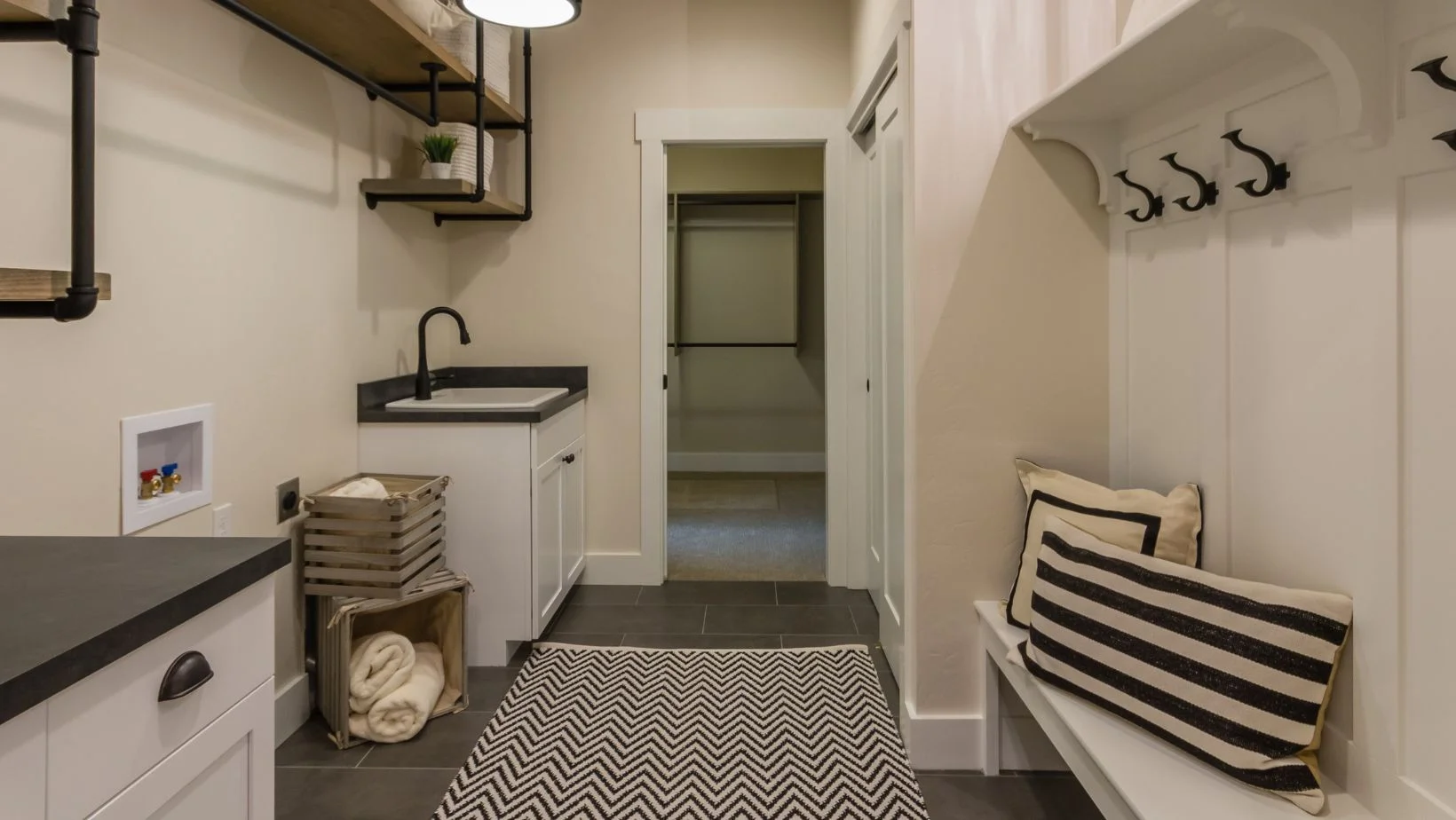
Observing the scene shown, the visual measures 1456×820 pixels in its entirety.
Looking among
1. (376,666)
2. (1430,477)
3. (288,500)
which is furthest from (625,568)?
(1430,477)

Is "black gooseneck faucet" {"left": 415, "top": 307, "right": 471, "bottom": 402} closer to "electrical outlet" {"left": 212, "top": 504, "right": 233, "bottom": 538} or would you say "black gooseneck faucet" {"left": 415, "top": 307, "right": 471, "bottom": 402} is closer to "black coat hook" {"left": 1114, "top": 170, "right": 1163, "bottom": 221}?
"electrical outlet" {"left": 212, "top": 504, "right": 233, "bottom": 538}

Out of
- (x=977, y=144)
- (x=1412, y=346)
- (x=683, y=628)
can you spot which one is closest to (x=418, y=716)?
(x=683, y=628)

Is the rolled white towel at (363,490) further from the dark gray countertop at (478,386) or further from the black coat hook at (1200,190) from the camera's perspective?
the black coat hook at (1200,190)

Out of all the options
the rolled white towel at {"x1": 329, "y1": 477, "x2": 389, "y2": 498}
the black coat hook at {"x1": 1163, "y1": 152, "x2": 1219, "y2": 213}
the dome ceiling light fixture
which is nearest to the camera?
the black coat hook at {"x1": 1163, "y1": 152, "x2": 1219, "y2": 213}

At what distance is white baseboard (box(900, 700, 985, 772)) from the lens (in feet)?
6.51

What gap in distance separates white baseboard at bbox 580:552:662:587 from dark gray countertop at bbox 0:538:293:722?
242cm

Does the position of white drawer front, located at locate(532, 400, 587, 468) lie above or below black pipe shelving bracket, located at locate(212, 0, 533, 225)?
below

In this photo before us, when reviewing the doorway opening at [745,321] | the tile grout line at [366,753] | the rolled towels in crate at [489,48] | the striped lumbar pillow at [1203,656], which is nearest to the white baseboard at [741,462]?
the doorway opening at [745,321]

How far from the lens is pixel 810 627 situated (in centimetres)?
296

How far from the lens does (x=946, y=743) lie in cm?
199

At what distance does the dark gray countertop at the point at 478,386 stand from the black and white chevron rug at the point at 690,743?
2.68 ft

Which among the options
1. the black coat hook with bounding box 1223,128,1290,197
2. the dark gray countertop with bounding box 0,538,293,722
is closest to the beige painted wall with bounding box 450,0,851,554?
the black coat hook with bounding box 1223,128,1290,197

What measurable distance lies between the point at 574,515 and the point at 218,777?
2255 mm

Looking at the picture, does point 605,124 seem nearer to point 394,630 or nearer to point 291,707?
point 394,630
